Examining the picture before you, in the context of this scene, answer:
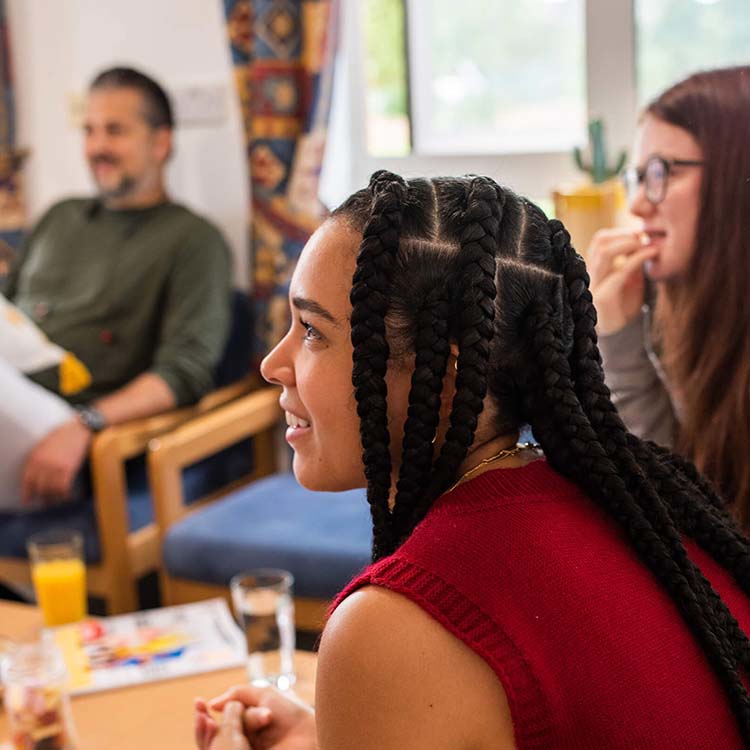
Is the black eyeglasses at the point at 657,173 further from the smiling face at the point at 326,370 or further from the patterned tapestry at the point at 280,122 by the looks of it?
the patterned tapestry at the point at 280,122

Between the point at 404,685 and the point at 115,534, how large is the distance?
196cm

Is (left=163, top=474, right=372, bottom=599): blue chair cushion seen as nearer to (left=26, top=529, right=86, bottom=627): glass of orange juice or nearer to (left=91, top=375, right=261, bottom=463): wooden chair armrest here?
(left=91, top=375, right=261, bottom=463): wooden chair armrest

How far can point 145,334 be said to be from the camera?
3.17 m

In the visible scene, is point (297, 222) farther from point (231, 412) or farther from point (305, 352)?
point (305, 352)

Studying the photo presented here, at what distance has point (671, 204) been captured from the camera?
1860 millimetres

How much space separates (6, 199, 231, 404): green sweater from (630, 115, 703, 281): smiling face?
1.41 metres

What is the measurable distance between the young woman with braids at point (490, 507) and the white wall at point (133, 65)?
241 cm

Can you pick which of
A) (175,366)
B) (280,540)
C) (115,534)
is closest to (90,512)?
(115,534)

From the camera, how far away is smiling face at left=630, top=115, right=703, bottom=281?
1842 millimetres

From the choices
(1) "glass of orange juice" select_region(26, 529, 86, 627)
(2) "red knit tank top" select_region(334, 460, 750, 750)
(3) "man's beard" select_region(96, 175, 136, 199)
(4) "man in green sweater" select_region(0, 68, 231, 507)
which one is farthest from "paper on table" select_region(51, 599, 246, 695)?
(3) "man's beard" select_region(96, 175, 136, 199)

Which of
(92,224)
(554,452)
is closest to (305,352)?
(554,452)

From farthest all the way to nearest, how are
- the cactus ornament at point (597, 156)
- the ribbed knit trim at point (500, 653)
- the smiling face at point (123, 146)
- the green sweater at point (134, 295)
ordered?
the smiling face at point (123, 146), the green sweater at point (134, 295), the cactus ornament at point (597, 156), the ribbed knit trim at point (500, 653)

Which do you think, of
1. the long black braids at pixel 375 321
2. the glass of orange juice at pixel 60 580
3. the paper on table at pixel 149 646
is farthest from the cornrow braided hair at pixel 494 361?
the glass of orange juice at pixel 60 580

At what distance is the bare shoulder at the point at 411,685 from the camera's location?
2.90 feet
